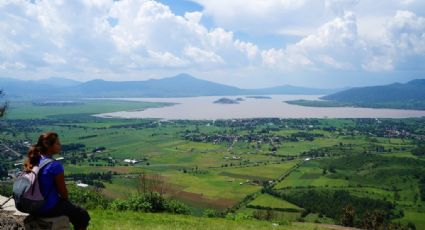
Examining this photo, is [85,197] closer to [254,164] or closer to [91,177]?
[91,177]

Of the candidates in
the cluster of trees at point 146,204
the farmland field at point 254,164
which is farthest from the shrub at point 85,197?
the farmland field at point 254,164

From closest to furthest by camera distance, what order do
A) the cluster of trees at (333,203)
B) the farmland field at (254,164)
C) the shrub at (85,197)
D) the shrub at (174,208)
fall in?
the shrub at (174,208) < the shrub at (85,197) < the cluster of trees at (333,203) < the farmland field at (254,164)

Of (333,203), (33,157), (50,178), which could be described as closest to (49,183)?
(50,178)

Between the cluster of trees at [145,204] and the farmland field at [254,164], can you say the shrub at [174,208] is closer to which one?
the cluster of trees at [145,204]

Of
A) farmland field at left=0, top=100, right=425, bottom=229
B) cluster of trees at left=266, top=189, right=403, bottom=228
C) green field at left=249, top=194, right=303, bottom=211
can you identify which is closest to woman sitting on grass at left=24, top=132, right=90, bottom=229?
farmland field at left=0, top=100, right=425, bottom=229

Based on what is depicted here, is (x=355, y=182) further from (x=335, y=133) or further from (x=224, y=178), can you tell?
(x=335, y=133)

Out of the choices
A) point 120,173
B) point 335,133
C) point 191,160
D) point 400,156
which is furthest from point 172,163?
point 335,133
